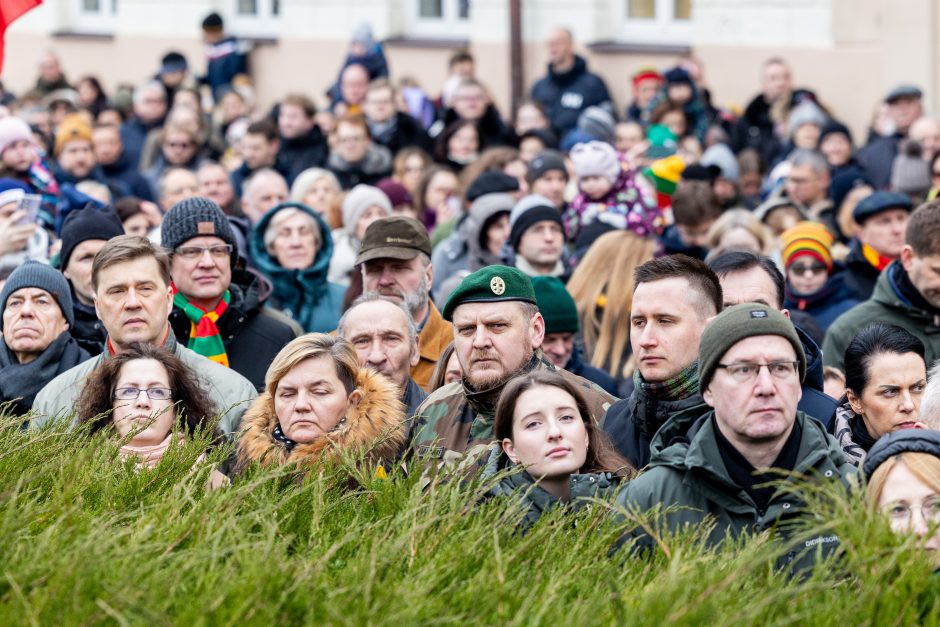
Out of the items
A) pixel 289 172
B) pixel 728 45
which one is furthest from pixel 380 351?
pixel 728 45

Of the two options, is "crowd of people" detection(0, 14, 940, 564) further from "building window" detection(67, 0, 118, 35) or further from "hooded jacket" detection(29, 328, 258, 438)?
"building window" detection(67, 0, 118, 35)

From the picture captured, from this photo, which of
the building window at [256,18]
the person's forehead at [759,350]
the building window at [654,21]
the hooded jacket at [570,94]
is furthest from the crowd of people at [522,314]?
the building window at [256,18]

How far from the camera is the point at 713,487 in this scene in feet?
15.7

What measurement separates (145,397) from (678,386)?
2.00 metres

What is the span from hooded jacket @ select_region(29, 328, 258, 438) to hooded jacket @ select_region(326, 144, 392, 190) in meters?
6.70

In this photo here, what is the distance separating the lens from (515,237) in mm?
8938

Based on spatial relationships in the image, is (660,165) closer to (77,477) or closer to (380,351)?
(380,351)

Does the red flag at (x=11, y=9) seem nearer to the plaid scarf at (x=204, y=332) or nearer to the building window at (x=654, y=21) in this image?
the plaid scarf at (x=204, y=332)

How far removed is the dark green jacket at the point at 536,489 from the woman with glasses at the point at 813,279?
4.06 m

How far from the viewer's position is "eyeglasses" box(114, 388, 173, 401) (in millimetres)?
6004

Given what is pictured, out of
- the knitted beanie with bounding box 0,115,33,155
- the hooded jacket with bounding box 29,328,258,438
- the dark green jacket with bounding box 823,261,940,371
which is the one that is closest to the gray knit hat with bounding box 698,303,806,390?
the hooded jacket with bounding box 29,328,258,438

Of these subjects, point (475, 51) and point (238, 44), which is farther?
point (238, 44)

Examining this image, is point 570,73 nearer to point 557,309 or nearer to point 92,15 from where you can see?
point 557,309

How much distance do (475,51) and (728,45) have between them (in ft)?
11.1
